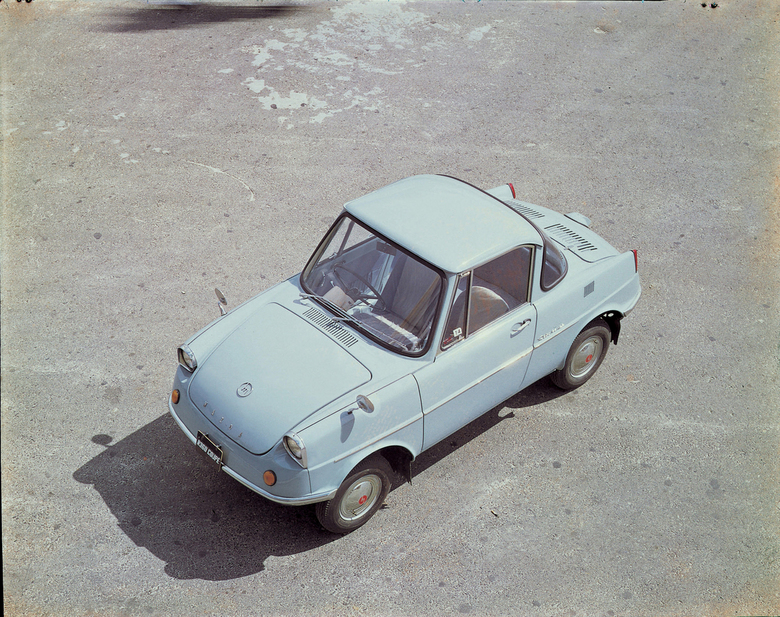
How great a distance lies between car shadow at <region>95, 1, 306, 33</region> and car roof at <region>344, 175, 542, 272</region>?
6.74 m

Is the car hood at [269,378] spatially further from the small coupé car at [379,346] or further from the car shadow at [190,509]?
the car shadow at [190,509]

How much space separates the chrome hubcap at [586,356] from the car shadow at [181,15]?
24.9 feet

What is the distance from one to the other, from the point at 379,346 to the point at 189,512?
1.74 meters

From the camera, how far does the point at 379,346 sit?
4.82 meters

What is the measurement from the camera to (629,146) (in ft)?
29.4

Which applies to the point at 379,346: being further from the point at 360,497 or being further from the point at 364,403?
the point at 360,497

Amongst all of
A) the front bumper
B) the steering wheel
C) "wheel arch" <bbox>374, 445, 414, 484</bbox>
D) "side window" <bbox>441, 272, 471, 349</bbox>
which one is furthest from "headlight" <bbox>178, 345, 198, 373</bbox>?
"side window" <bbox>441, 272, 471, 349</bbox>

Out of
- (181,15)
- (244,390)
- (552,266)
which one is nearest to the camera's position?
(244,390)

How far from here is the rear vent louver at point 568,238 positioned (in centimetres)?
592

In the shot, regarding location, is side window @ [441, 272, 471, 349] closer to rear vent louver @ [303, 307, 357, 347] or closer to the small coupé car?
the small coupé car

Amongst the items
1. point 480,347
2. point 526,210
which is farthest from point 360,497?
point 526,210

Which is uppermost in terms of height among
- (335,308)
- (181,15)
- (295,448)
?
(181,15)

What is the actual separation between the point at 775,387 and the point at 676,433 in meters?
1.12

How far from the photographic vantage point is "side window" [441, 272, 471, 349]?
4.80 m
